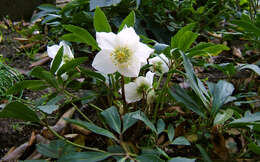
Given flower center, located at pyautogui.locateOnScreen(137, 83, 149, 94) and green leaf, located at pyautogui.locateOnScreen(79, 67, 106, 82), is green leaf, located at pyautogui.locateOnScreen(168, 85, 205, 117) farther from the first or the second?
green leaf, located at pyautogui.locateOnScreen(79, 67, 106, 82)

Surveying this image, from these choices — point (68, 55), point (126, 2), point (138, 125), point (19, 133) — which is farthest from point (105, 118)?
point (126, 2)

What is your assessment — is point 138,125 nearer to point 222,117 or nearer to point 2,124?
point 222,117

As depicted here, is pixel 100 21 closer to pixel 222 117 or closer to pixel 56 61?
pixel 56 61

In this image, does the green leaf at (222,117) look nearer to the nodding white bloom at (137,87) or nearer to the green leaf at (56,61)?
the nodding white bloom at (137,87)

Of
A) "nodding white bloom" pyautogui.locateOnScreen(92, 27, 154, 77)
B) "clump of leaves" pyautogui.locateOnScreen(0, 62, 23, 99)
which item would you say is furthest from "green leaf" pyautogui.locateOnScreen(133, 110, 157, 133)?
"clump of leaves" pyautogui.locateOnScreen(0, 62, 23, 99)

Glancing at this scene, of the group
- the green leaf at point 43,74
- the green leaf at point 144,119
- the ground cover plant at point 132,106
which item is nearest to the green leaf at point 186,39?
the ground cover plant at point 132,106
